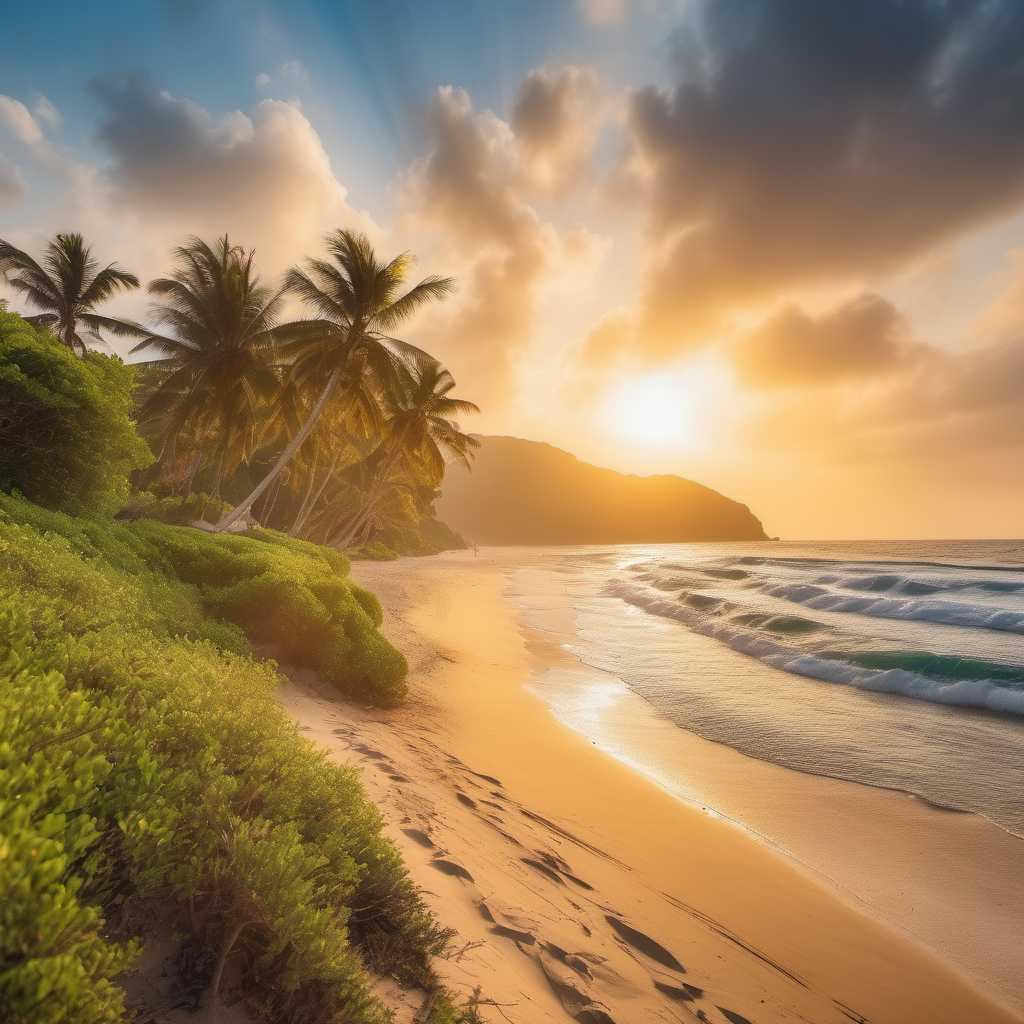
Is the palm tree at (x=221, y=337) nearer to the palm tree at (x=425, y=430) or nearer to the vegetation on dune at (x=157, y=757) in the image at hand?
the palm tree at (x=425, y=430)

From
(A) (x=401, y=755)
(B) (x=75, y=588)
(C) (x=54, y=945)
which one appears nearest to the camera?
(C) (x=54, y=945)

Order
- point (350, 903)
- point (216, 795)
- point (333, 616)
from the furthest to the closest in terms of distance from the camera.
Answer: point (333, 616), point (350, 903), point (216, 795)

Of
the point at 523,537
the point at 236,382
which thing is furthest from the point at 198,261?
the point at 523,537

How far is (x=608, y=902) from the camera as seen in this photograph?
10.6 feet

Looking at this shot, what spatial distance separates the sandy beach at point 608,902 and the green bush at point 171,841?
1.39 feet

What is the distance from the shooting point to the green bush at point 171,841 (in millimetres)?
1262

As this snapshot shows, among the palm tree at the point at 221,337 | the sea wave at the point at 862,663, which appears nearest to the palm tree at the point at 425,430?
the palm tree at the point at 221,337

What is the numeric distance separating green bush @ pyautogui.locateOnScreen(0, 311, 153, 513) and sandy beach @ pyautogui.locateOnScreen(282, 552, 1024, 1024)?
13.2 ft

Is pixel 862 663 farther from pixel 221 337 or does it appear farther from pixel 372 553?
pixel 372 553

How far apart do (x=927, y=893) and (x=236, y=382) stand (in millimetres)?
21395

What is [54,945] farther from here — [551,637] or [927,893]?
[551,637]

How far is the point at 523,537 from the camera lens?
191250mm

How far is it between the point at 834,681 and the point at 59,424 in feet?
43.9

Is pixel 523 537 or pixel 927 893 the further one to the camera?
pixel 523 537
